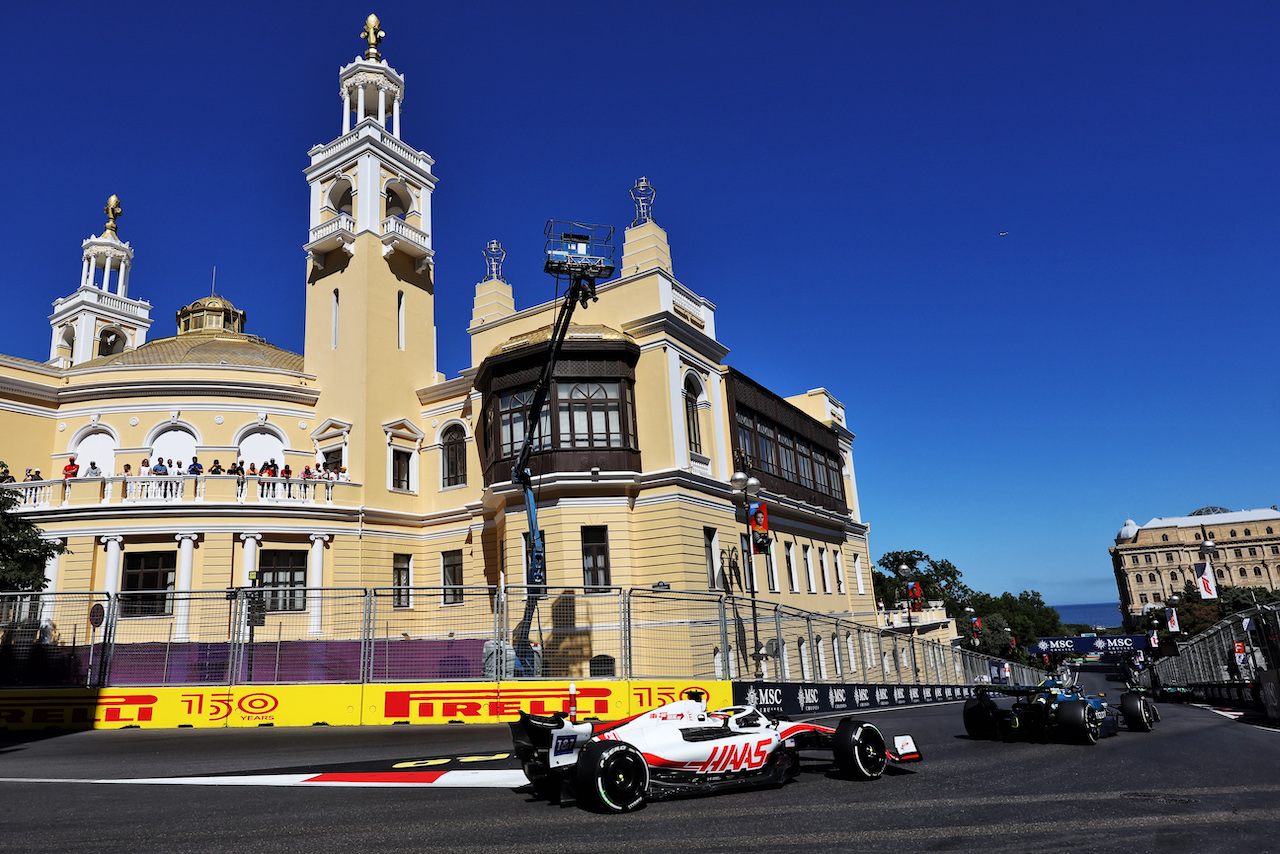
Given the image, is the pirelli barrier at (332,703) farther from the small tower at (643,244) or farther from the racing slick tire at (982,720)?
the small tower at (643,244)

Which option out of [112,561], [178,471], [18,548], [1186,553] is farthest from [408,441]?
[1186,553]

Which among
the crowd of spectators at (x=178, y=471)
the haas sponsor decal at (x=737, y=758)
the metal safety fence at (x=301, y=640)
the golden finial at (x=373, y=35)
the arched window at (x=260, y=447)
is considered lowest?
the haas sponsor decal at (x=737, y=758)

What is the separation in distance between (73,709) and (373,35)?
120ft

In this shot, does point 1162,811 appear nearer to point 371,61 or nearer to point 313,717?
point 313,717

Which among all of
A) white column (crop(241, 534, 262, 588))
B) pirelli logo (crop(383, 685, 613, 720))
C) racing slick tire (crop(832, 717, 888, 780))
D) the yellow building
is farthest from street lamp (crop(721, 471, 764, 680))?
white column (crop(241, 534, 262, 588))

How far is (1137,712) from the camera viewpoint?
14.3 metres

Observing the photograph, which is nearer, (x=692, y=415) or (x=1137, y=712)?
(x=1137, y=712)

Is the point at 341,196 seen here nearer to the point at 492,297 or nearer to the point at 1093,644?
Answer: the point at 492,297

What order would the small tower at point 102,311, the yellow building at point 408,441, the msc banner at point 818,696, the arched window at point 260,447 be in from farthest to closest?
the small tower at point 102,311, the arched window at point 260,447, the yellow building at point 408,441, the msc banner at point 818,696

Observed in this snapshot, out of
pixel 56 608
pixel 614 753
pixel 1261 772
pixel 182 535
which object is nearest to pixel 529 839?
pixel 614 753

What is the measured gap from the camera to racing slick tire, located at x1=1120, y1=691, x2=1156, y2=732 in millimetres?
14344

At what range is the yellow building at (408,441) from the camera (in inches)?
1061

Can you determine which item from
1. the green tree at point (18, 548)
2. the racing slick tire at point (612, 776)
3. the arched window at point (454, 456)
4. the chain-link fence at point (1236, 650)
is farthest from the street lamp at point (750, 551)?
the green tree at point (18, 548)

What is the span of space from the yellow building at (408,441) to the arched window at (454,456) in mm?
108
